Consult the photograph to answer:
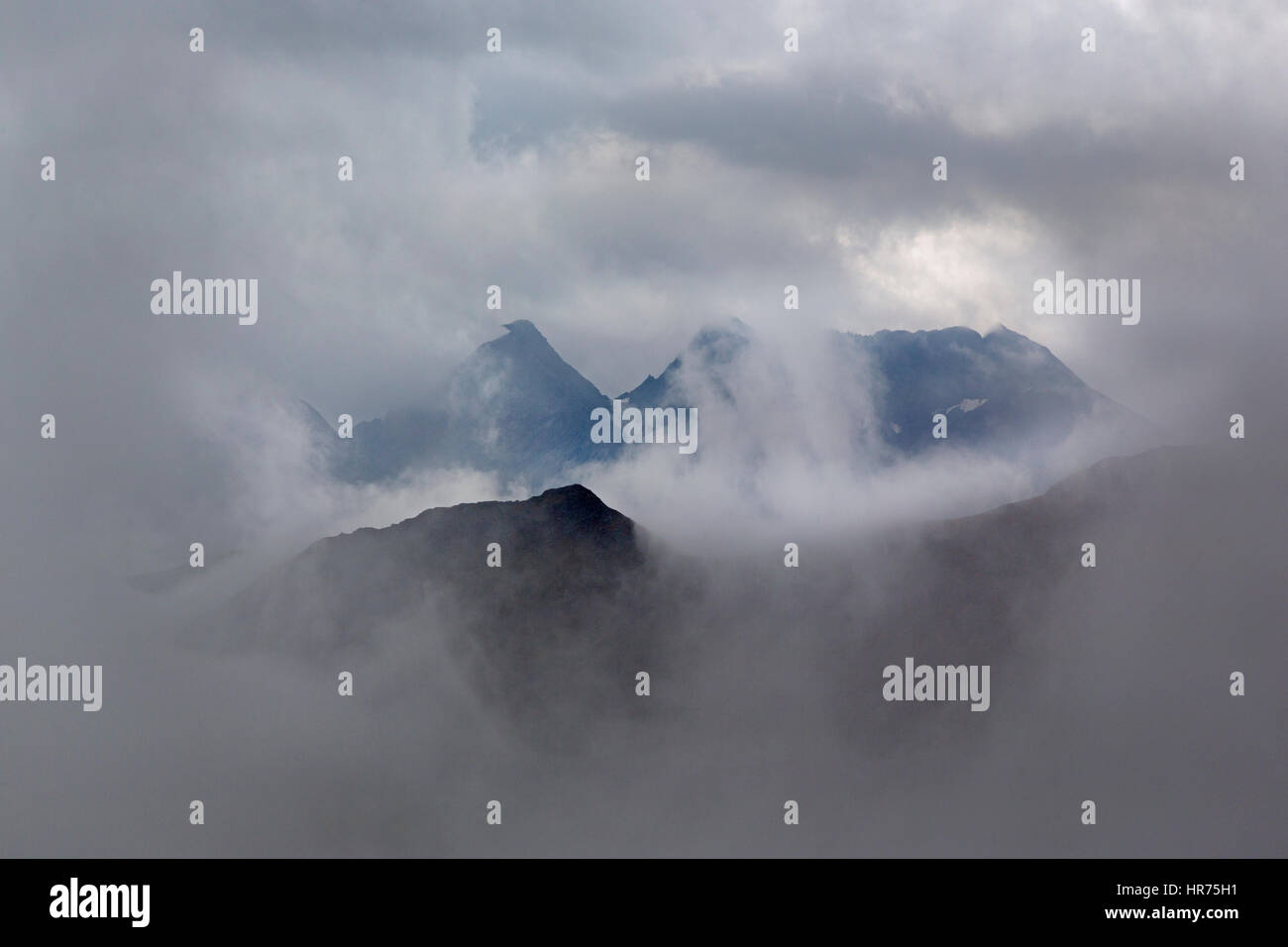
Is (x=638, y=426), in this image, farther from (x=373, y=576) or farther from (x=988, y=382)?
(x=988, y=382)

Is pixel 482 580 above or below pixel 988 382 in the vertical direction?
below

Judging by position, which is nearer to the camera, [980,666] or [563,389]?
[980,666]

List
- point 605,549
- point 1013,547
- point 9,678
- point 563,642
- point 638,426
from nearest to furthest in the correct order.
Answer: point 9,678, point 638,426, point 1013,547, point 563,642, point 605,549

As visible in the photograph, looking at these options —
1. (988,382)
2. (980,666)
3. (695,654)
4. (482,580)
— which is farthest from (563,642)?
(988,382)

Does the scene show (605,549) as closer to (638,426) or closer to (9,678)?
(638,426)

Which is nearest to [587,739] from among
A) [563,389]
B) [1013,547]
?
[563,389]

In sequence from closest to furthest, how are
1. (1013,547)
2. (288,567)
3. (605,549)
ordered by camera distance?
(288,567) → (1013,547) → (605,549)

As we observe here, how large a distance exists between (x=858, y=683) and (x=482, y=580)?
2111 centimetres

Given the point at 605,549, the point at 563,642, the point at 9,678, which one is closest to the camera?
the point at 9,678

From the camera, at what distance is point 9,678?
3275 centimetres

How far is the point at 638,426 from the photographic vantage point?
35062 mm

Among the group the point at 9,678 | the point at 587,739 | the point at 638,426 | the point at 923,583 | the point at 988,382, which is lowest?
the point at 587,739

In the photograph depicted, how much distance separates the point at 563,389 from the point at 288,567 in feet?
49.7

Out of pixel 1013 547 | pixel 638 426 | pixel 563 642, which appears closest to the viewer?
pixel 638 426
